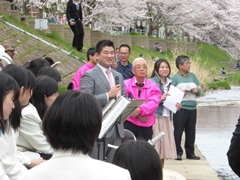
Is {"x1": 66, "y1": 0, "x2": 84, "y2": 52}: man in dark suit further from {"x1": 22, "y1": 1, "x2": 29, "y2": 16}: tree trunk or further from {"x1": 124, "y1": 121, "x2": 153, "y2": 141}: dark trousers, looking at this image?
{"x1": 22, "y1": 1, "x2": 29, "y2": 16}: tree trunk

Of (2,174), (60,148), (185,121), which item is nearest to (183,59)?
(185,121)

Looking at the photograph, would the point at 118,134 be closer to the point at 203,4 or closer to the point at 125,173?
the point at 125,173

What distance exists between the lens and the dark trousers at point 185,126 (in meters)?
11.3

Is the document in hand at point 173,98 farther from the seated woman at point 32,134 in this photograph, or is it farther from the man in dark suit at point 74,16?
the man in dark suit at point 74,16

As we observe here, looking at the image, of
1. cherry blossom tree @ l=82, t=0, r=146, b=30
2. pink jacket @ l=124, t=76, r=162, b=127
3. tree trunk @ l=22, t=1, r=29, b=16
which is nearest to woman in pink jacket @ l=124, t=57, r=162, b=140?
pink jacket @ l=124, t=76, r=162, b=127

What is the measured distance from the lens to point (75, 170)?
331 cm

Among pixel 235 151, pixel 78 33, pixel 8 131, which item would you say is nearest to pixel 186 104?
pixel 8 131

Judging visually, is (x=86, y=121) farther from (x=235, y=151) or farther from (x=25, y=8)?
(x=25, y=8)

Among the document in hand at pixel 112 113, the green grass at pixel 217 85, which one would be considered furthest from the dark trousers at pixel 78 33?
the document in hand at pixel 112 113

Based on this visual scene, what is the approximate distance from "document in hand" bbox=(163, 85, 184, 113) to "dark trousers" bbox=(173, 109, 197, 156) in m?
1.17

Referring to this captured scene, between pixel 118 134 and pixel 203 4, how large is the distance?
45001 mm

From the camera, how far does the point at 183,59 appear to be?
1106 cm

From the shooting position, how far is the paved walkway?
32.0 feet

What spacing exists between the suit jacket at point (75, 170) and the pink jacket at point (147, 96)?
5.74 meters
